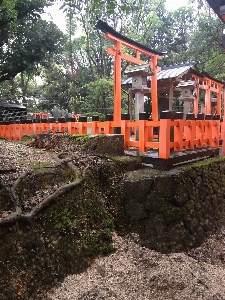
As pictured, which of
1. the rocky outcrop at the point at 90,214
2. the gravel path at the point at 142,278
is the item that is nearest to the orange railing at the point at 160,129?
the rocky outcrop at the point at 90,214

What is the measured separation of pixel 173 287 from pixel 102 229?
122 cm

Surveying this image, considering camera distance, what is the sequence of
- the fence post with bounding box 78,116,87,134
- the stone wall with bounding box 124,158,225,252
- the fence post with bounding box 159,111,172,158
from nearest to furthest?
the stone wall with bounding box 124,158,225,252
the fence post with bounding box 159,111,172,158
the fence post with bounding box 78,116,87,134

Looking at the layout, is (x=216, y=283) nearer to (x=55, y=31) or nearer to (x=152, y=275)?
(x=152, y=275)

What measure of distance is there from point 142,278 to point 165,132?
2439 mm

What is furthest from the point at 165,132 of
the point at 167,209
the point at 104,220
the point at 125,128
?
the point at 104,220

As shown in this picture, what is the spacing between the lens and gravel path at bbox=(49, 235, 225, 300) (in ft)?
9.75

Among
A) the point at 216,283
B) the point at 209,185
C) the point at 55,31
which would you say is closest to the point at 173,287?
the point at 216,283

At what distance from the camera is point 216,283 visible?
361cm

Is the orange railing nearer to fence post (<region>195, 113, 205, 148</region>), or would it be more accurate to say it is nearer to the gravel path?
fence post (<region>195, 113, 205, 148</region>)

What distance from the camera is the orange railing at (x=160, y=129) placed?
463cm

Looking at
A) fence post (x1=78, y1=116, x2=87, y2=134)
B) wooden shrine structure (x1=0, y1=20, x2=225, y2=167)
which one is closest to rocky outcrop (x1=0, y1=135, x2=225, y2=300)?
wooden shrine structure (x1=0, y1=20, x2=225, y2=167)

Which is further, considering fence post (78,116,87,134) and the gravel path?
fence post (78,116,87,134)

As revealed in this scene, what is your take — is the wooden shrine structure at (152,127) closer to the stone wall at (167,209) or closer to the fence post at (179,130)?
the fence post at (179,130)

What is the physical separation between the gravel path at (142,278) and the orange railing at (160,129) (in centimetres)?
179
